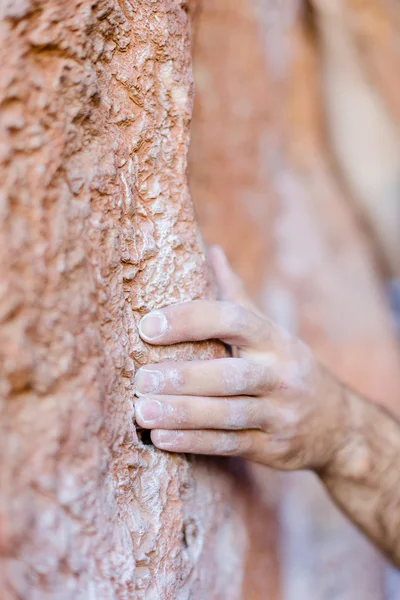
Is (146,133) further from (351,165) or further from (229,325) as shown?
(351,165)

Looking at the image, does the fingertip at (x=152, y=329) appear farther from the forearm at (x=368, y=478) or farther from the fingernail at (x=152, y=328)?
the forearm at (x=368, y=478)

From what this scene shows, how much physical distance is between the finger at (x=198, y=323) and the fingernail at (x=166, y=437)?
121 millimetres

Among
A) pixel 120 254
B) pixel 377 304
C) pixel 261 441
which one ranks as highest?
pixel 120 254

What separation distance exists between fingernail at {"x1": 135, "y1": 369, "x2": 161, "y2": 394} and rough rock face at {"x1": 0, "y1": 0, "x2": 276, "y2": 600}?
1cm

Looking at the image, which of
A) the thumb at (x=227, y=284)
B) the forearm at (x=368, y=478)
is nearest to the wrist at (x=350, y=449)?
the forearm at (x=368, y=478)

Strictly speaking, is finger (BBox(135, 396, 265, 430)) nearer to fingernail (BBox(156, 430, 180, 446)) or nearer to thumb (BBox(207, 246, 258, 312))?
fingernail (BBox(156, 430, 180, 446))

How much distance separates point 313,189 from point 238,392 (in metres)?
1.35

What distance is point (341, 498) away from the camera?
3.57ft

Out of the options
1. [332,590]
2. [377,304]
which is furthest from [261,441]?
[377,304]

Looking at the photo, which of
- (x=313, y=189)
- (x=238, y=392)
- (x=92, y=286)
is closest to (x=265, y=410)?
(x=238, y=392)

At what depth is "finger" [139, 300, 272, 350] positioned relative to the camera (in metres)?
0.76

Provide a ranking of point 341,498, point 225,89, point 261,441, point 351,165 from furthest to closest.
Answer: point 351,165
point 225,89
point 341,498
point 261,441

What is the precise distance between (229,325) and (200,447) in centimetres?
18

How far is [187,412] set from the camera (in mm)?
714
